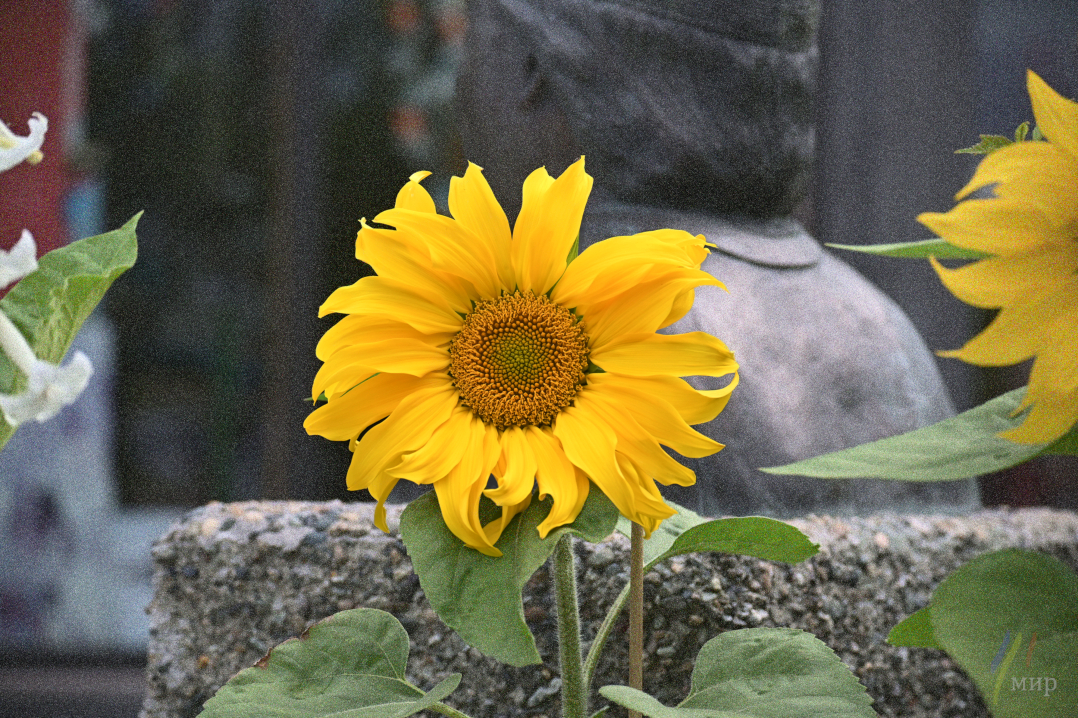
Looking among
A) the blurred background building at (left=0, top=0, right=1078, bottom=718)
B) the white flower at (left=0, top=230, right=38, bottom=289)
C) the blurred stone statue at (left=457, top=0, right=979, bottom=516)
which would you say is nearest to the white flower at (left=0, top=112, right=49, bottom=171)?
the white flower at (left=0, top=230, right=38, bottom=289)

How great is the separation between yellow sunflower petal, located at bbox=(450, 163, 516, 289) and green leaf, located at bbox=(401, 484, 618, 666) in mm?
152

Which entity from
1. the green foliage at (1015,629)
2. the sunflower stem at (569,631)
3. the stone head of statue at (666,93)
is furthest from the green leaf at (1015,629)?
the stone head of statue at (666,93)

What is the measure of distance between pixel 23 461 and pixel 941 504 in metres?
1.87

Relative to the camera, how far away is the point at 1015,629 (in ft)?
1.21

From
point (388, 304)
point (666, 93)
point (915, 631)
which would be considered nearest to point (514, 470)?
point (388, 304)

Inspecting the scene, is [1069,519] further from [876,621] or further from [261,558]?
[261,558]

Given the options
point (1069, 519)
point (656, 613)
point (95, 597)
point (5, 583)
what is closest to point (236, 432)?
point (95, 597)

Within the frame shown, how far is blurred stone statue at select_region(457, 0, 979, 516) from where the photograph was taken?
0.96 metres

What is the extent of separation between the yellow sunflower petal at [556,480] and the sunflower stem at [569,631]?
58 mm

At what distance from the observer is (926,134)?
152 centimetres

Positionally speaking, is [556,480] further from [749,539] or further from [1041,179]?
[1041,179]

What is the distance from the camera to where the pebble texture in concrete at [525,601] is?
2.47 feet

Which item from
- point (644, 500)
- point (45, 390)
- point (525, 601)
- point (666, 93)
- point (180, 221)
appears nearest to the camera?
point (45, 390)

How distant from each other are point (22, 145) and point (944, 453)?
0.41 metres
